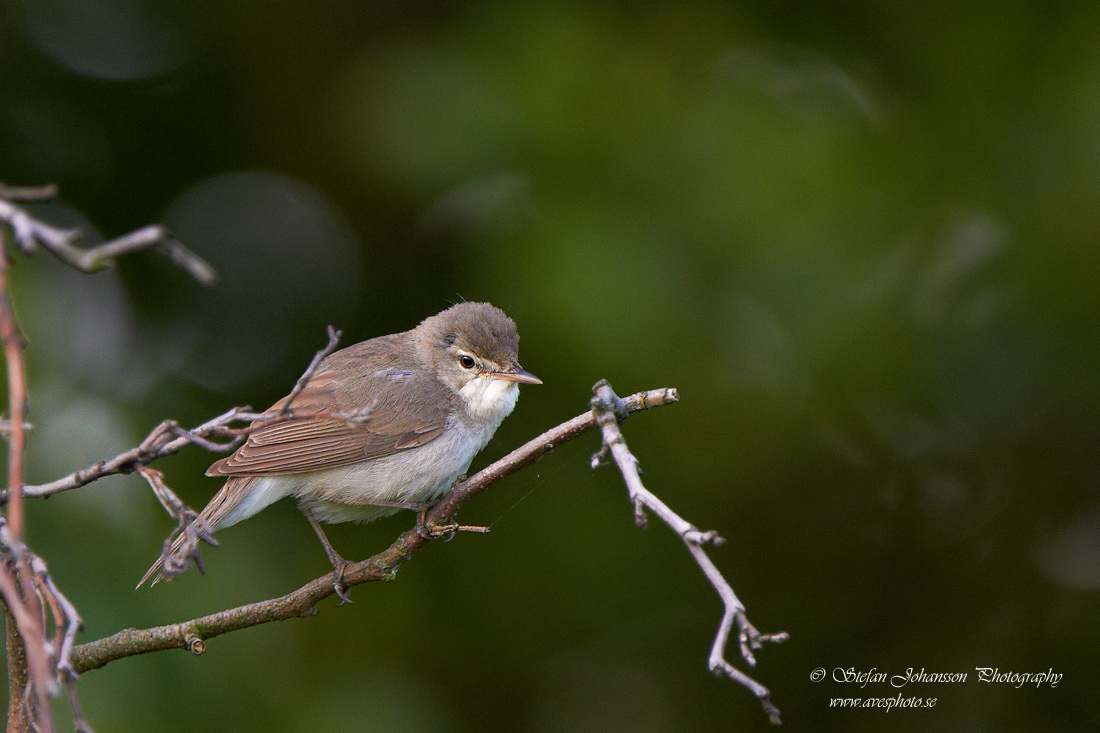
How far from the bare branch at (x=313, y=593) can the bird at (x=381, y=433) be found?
0.91 meters

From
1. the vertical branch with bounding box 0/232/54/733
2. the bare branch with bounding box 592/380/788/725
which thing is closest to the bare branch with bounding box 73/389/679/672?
the bare branch with bounding box 592/380/788/725

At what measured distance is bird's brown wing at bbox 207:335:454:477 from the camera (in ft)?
12.1

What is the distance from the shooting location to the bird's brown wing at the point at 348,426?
368cm

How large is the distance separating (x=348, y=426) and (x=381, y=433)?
292 mm

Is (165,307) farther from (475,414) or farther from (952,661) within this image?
(952,661)

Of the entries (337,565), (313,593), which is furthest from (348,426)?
(313,593)

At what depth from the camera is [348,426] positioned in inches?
141

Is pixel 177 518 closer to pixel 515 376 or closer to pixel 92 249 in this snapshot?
pixel 92 249

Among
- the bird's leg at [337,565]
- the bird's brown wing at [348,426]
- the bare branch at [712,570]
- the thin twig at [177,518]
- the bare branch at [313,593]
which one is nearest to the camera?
the bare branch at [712,570]

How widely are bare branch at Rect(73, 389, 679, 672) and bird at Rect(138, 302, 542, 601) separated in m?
0.91

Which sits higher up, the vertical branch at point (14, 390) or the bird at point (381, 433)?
the vertical branch at point (14, 390)

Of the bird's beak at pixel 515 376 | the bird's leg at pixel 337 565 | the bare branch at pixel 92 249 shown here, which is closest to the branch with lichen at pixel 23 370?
the bare branch at pixel 92 249

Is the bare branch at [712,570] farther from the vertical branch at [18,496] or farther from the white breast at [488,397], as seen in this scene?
the white breast at [488,397]

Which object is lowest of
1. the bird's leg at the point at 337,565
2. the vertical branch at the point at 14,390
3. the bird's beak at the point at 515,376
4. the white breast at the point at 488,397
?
the bird's leg at the point at 337,565
